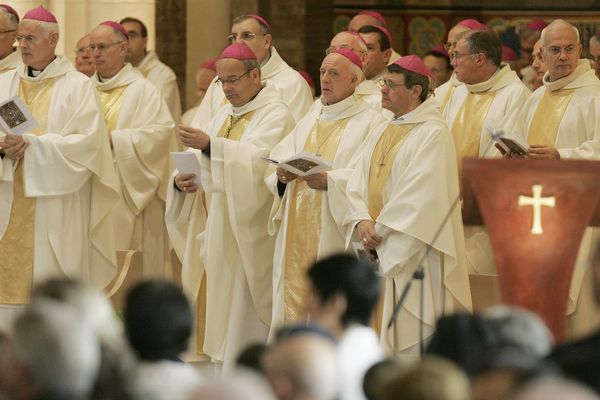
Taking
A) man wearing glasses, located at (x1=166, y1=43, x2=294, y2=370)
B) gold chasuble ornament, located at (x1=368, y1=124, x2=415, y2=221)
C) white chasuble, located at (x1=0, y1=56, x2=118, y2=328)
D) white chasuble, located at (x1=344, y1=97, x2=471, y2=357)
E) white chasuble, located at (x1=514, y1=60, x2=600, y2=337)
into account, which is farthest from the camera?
white chasuble, located at (x1=0, y1=56, x2=118, y2=328)

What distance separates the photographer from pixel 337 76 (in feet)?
36.0

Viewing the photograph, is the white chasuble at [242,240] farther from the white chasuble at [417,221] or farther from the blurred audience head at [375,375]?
the blurred audience head at [375,375]

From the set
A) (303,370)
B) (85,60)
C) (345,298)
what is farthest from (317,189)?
(303,370)

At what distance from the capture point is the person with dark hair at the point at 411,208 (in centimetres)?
1007

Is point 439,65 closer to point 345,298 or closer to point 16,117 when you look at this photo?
point 16,117

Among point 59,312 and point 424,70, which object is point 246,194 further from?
point 59,312

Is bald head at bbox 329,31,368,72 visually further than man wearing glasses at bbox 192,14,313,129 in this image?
No

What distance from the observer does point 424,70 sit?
10359mm

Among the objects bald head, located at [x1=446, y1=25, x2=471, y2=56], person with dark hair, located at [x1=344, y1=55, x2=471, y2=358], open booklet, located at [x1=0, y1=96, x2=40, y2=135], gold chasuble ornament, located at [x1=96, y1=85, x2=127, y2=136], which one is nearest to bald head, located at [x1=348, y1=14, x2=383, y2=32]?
bald head, located at [x1=446, y1=25, x2=471, y2=56]

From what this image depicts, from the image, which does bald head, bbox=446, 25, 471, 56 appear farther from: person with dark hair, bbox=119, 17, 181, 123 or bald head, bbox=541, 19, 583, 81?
→ person with dark hair, bbox=119, 17, 181, 123

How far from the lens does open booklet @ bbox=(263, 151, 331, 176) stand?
1012cm

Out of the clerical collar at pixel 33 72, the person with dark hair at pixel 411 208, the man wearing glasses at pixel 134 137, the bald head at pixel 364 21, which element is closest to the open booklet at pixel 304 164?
the person with dark hair at pixel 411 208

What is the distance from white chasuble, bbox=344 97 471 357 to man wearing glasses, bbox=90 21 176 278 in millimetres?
2941

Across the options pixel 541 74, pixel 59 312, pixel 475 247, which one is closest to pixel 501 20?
pixel 541 74
